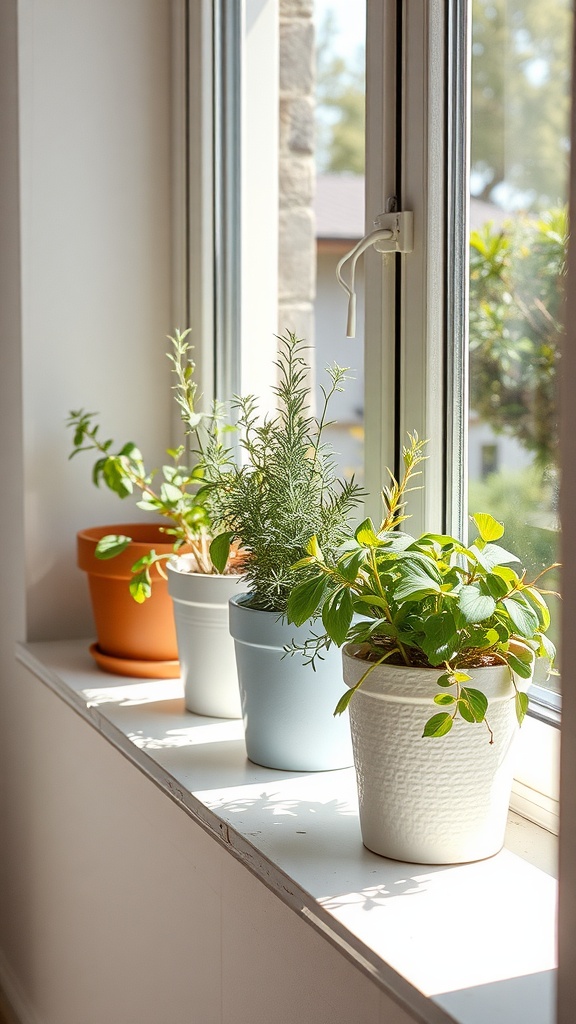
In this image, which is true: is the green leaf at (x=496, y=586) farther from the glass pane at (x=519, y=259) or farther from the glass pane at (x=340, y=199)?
the glass pane at (x=340, y=199)

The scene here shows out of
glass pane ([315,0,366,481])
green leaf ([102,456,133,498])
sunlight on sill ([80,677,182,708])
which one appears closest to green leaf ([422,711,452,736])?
glass pane ([315,0,366,481])

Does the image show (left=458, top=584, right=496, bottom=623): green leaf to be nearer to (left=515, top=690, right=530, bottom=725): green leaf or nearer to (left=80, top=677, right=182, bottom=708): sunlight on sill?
(left=515, top=690, right=530, bottom=725): green leaf

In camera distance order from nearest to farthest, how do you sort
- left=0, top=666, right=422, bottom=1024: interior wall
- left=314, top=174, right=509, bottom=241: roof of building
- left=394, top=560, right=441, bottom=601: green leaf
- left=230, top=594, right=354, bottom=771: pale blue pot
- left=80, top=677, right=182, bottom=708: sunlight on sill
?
1. left=394, top=560, right=441, bottom=601: green leaf
2. left=0, top=666, right=422, bottom=1024: interior wall
3. left=230, top=594, right=354, bottom=771: pale blue pot
4. left=80, top=677, right=182, bottom=708: sunlight on sill
5. left=314, top=174, right=509, bottom=241: roof of building

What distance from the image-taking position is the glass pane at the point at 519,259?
932 mm

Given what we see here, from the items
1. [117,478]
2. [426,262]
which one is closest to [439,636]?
[426,262]

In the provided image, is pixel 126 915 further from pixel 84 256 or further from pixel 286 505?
pixel 84 256

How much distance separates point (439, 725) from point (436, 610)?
0.30 feet

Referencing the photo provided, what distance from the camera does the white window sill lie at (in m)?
0.72

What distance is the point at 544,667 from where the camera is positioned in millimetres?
988

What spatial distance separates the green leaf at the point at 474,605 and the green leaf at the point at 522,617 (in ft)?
0.07

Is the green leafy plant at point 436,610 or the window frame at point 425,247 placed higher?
the window frame at point 425,247

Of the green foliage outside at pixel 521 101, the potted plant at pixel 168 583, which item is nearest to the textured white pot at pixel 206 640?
the potted plant at pixel 168 583

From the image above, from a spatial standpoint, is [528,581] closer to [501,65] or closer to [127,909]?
[501,65]

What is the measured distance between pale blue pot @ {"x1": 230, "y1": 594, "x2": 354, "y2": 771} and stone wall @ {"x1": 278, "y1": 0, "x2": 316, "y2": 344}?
724 millimetres
